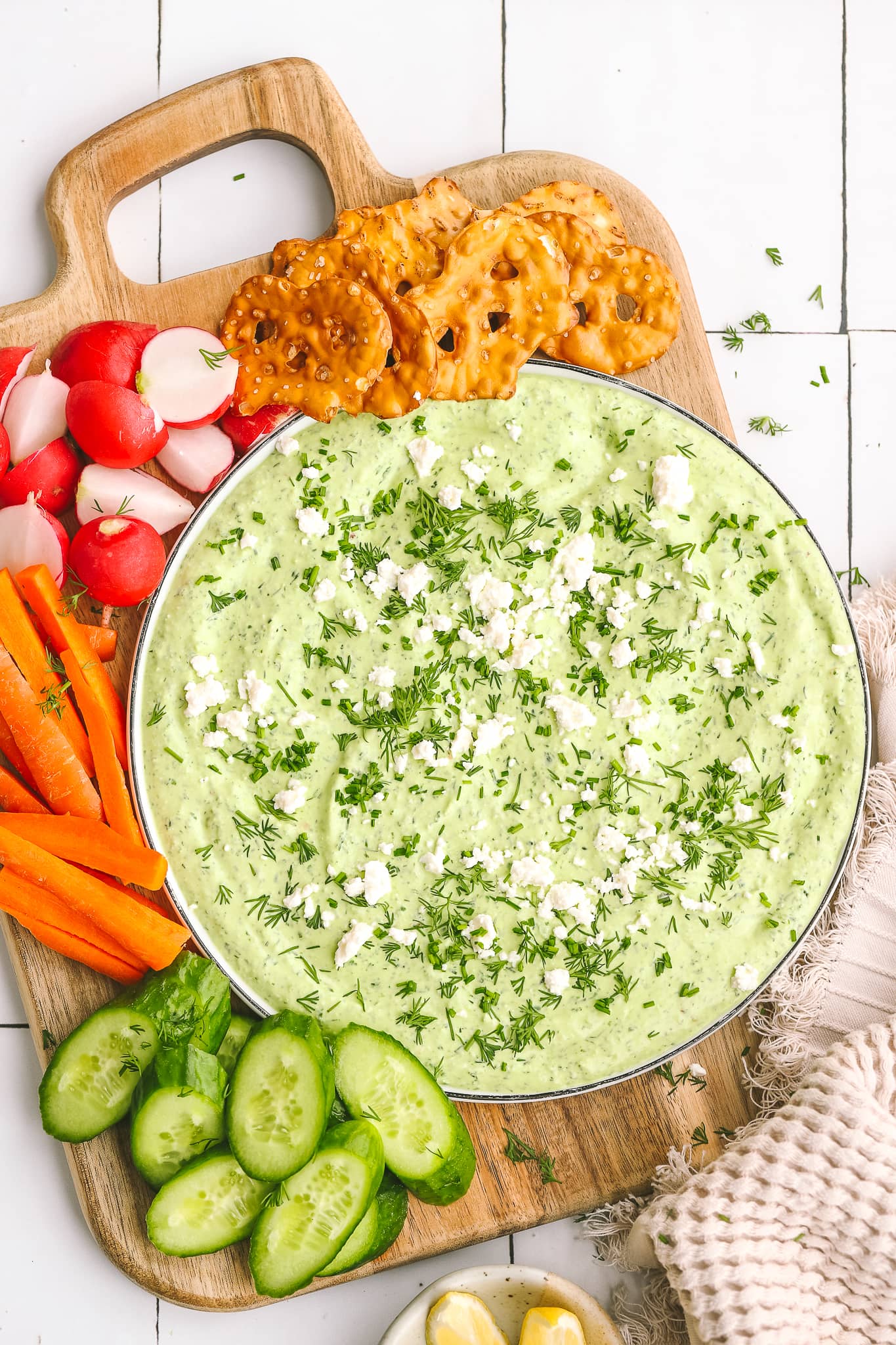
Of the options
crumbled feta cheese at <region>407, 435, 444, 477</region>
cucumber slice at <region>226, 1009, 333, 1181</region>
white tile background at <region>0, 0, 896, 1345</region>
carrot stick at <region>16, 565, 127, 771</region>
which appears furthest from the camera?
white tile background at <region>0, 0, 896, 1345</region>

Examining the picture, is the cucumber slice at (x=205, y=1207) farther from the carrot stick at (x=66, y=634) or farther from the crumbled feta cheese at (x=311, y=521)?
the crumbled feta cheese at (x=311, y=521)

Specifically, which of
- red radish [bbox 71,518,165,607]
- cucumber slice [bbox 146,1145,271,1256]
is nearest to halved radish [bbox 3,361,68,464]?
red radish [bbox 71,518,165,607]

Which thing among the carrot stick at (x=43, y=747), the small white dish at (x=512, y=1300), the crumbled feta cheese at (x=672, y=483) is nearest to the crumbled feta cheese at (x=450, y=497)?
the crumbled feta cheese at (x=672, y=483)

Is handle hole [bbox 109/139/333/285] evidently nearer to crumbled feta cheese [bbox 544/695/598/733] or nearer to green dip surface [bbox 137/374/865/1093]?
green dip surface [bbox 137/374/865/1093]

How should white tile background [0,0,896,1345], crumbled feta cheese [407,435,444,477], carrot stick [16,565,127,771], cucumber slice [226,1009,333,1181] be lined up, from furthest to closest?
white tile background [0,0,896,1345] < crumbled feta cheese [407,435,444,477] < carrot stick [16,565,127,771] < cucumber slice [226,1009,333,1181]

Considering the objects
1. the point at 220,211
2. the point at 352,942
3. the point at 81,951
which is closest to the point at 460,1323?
the point at 352,942

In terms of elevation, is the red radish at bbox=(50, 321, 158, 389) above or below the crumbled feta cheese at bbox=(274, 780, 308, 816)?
above

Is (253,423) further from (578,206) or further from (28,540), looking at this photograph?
(578,206)

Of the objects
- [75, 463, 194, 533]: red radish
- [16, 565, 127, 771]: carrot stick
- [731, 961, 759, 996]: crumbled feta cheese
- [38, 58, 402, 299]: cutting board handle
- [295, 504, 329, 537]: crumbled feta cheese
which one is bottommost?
[731, 961, 759, 996]: crumbled feta cheese
